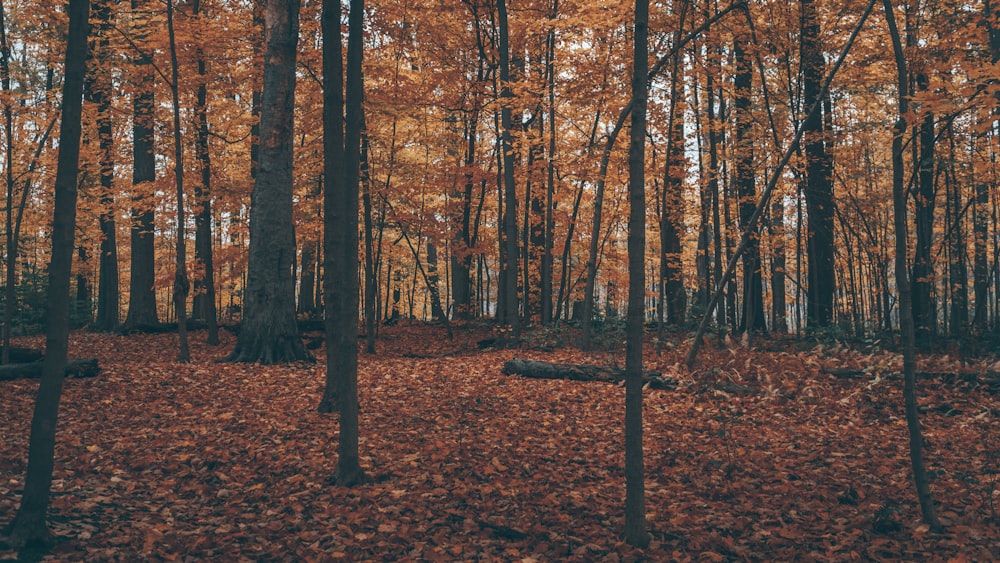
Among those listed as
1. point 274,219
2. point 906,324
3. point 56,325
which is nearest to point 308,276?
point 274,219

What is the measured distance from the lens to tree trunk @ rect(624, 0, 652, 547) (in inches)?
167

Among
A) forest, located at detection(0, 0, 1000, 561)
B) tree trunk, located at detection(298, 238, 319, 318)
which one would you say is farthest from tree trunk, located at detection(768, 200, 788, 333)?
tree trunk, located at detection(298, 238, 319, 318)

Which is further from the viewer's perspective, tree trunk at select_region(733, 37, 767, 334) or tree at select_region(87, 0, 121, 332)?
tree at select_region(87, 0, 121, 332)

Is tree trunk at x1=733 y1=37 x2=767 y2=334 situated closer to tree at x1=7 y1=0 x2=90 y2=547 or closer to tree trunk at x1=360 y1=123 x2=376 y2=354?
tree trunk at x1=360 y1=123 x2=376 y2=354

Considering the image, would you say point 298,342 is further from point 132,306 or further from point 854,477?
point 854,477

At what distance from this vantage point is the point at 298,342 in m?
11.3

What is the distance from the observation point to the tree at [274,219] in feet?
35.5

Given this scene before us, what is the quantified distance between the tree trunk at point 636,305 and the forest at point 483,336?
28 mm

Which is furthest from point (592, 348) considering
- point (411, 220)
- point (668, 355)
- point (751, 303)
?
point (411, 220)

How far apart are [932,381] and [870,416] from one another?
2.28m

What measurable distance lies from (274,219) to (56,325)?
773 cm

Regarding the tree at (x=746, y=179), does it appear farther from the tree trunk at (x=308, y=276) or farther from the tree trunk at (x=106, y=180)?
the tree trunk at (x=106, y=180)

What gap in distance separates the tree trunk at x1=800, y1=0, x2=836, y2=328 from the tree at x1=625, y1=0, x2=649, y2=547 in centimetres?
1023

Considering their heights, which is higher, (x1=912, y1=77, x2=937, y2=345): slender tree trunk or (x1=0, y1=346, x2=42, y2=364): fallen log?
(x1=912, y1=77, x2=937, y2=345): slender tree trunk
